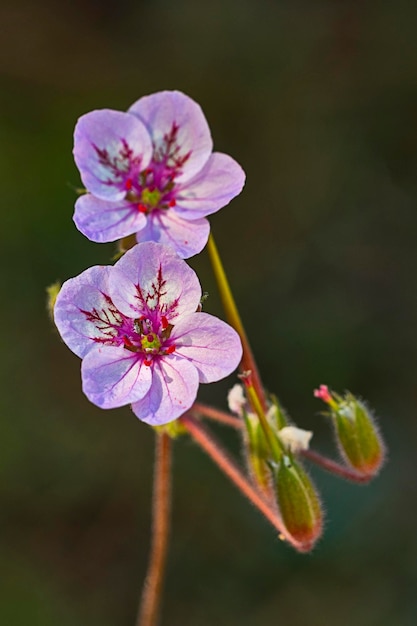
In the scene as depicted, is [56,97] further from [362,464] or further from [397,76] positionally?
[362,464]

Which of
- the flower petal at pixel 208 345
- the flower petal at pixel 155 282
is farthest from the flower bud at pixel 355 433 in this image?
the flower petal at pixel 155 282

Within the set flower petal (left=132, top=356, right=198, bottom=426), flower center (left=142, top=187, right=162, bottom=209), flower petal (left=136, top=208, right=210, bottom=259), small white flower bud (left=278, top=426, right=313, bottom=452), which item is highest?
flower center (left=142, top=187, right=162, bottom=209)

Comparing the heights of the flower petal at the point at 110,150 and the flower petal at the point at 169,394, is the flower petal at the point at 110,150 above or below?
above

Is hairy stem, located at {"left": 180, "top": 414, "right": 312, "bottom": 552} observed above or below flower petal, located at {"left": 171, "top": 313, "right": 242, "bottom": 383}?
below

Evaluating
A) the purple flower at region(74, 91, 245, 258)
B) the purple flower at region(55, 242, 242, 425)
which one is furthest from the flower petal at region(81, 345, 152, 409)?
the purple flower at region(74, 91, 245, 258)

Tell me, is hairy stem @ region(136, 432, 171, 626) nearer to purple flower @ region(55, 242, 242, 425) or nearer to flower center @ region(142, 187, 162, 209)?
purple flower @ region(55, 242, 242, 425)

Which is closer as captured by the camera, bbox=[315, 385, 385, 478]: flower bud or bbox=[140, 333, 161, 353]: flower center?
bbox=[140, 333, 161, 353]: flower center

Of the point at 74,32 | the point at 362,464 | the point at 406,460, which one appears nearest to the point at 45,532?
the point at 406,460

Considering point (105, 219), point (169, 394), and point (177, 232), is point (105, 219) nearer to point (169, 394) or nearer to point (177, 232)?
point (177, 232)

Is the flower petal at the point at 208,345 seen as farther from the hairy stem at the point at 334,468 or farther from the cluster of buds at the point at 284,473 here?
the hairy stem at the point at 334,468
